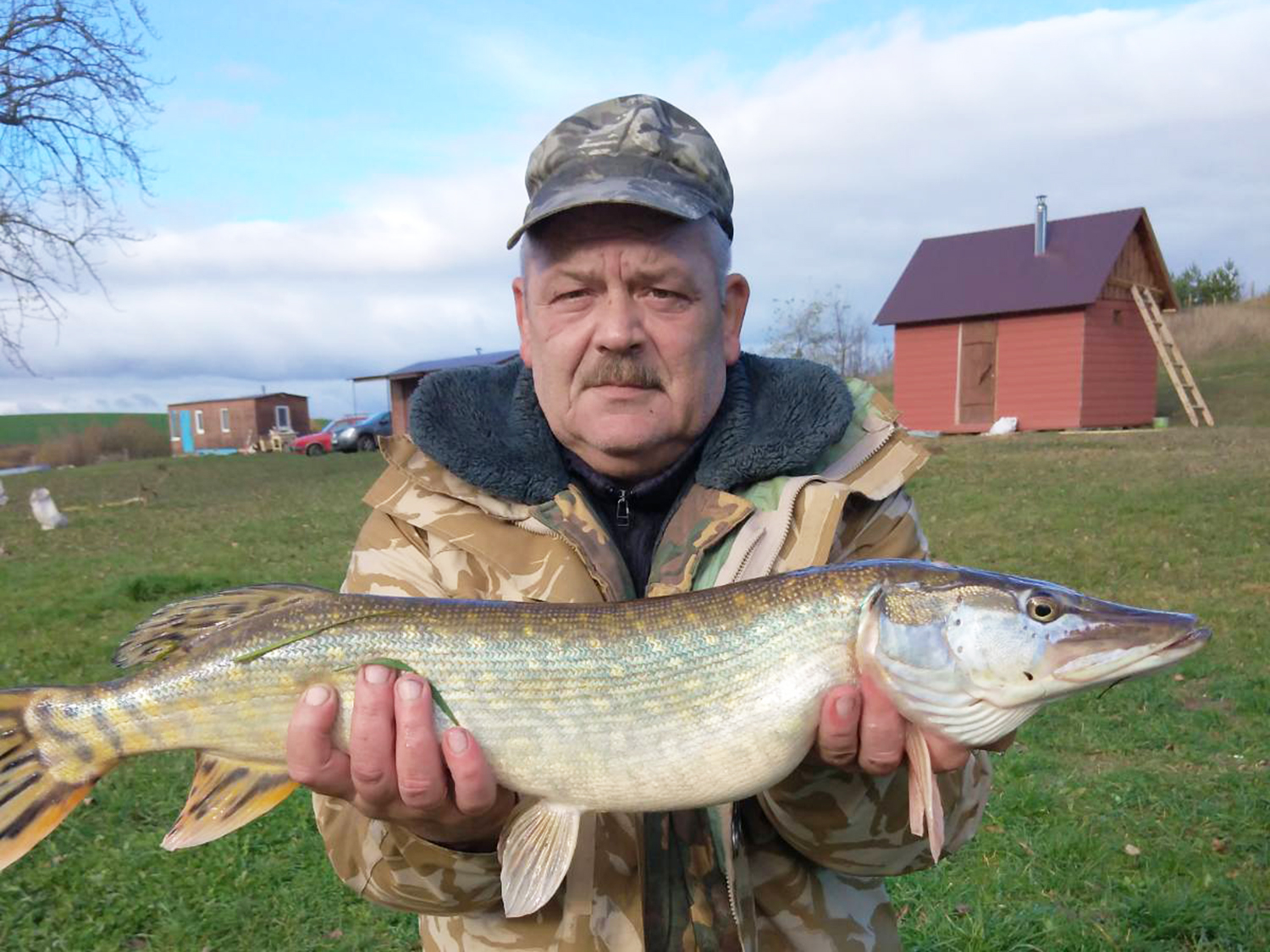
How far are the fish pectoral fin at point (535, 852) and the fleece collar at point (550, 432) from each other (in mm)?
827

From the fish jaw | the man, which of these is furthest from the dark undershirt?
the fish jaw

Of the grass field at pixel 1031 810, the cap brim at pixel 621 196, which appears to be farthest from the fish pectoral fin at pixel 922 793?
the grass field at pixel 1031 810

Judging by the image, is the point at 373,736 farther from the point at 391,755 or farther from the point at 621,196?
the point at 621,196

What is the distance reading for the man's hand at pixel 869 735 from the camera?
2.12 m

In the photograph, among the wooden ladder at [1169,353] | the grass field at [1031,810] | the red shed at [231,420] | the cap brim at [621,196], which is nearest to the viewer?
the cap brim at [621,196]

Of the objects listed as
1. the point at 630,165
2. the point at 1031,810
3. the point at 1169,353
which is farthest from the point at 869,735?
the point at 1169,353

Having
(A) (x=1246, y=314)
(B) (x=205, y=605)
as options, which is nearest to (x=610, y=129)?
(B) (x=205, y=605)

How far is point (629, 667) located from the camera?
2.24 m

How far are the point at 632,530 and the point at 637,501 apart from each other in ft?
0.31

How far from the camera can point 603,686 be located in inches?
88.1

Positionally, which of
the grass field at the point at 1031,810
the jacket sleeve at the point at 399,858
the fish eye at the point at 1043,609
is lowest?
the grass field at the point at 1031,810

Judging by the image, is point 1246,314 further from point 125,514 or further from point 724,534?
point 724,534

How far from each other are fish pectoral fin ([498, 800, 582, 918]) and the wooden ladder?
1029 inches

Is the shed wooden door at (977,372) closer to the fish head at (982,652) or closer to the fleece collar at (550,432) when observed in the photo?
the fleece collar at (550,432)
